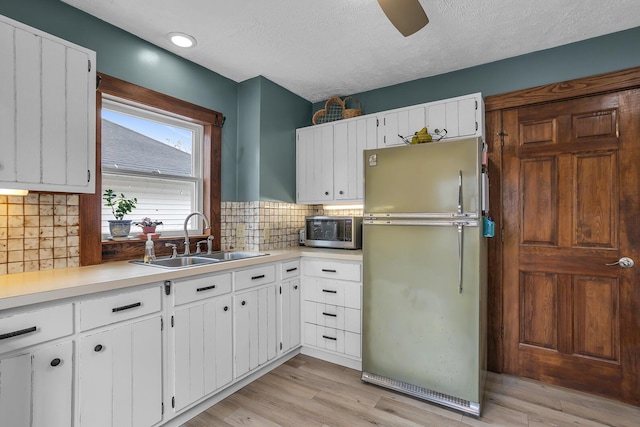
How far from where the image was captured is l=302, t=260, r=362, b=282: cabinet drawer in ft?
8.49

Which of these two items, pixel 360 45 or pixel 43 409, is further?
pixel 360 45

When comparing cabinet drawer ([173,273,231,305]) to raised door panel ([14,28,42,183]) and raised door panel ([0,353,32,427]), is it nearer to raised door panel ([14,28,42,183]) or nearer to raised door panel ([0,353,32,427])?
raised door panel ([0,353,32,427])

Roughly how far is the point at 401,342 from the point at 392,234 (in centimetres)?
76

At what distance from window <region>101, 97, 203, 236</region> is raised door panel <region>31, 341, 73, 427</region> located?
105 centimetres

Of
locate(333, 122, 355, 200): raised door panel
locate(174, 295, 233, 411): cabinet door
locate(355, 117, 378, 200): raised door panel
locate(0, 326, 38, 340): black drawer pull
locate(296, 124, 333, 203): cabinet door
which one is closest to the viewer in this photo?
locate(0, 326, 38, 340): black drawer pull

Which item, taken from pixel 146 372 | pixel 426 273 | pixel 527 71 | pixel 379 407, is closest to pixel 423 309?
pixel 426 273

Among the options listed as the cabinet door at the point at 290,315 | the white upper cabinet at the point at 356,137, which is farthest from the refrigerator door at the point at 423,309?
the white upper cabinet at the point at 356,137

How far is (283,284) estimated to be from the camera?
2.68 metres

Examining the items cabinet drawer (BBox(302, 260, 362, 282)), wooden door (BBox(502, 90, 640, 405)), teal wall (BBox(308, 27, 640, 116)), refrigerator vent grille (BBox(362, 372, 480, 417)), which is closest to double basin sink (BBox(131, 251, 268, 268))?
cabinet drawer (BBox(302, 260, 362, 282))

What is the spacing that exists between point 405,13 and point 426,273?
Answer: 153 cm

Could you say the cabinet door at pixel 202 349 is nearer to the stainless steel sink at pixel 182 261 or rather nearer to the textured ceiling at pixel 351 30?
the stainless steel sink at pixel 182 261

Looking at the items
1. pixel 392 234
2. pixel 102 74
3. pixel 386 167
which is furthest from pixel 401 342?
pixel 102 74

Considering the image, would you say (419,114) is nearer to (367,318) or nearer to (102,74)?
(367,318)

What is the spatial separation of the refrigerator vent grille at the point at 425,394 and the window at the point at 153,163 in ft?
6.21
